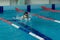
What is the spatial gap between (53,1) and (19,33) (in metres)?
4.73

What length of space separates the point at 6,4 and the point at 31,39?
14.1 feet

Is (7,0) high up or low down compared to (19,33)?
up

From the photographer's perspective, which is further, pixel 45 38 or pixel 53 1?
pixel 53 1

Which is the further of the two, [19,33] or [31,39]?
[19,33]

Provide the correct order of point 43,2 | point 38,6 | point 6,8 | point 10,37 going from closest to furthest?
point 10,37, point 6,8, point 38,6, point 43,2

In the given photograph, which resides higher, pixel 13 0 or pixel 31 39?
pixel 13 0

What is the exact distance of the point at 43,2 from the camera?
731 centimetres

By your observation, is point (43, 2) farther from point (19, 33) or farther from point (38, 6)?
point (19, 33)

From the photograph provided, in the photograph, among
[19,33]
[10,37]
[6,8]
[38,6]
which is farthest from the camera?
[38,6]

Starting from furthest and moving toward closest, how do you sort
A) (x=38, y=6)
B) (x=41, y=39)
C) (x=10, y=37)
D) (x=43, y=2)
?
(x=43, y=2), (x=38, y=6), (x=10, y=37), (x=41, y=39)

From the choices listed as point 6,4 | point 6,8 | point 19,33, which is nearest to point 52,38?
point 19,33

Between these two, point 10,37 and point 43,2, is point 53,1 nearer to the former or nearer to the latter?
point 43,2

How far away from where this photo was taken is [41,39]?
249 cm

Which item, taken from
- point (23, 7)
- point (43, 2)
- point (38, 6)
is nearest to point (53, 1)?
point (43, 2)
